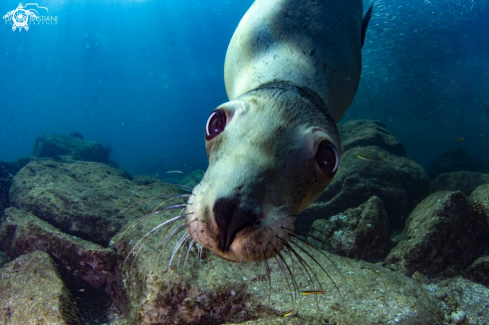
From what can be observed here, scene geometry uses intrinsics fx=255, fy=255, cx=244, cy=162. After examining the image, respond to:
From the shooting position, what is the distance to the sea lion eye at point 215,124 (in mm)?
1576

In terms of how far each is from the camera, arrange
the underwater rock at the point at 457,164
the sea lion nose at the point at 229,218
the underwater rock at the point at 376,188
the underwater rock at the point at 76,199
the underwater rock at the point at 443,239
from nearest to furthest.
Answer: the sea lion nose at the point at 229,218 < the underwater rock at the point at 443,239 < the underwater rock at the point at 76,199 < the underwater rock at the point at 376,188 < the underwater rock at the point at 457,164

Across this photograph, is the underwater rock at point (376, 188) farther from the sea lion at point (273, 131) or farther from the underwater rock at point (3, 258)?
the underwater rock at point (3, 258)

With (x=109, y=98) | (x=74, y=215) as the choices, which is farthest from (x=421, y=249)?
(x=109, y=98)

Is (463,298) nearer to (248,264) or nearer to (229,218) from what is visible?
(248,264)

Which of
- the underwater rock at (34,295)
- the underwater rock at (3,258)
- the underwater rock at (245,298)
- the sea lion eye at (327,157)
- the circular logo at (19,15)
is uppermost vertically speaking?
the circular logo at (19,15)

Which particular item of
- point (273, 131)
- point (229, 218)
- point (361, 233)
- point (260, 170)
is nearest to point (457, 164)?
point (361, 233)

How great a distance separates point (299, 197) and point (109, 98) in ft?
461

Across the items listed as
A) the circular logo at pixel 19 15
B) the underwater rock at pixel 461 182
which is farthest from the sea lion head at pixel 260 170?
the circular logo at pixel 19 15

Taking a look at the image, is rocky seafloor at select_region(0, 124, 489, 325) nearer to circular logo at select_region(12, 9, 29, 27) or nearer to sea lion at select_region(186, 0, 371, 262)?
sea lion at select_region(186, 0, 371, 262)

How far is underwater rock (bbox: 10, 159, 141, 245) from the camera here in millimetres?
4156

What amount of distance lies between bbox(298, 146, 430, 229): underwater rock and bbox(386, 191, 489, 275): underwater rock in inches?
51.2

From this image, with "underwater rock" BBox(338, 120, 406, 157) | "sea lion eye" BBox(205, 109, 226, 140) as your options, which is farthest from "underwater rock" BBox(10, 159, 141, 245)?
"underwater rock" BBox(338, 120, 406, 157)

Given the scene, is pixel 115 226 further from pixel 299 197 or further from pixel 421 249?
pixel 421 249

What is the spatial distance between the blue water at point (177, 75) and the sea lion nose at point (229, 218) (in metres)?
26.3
